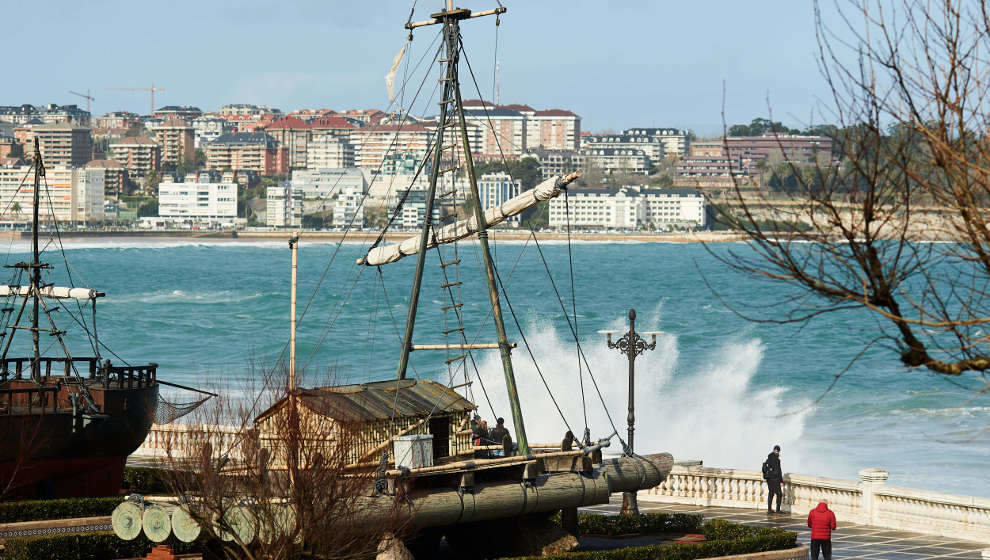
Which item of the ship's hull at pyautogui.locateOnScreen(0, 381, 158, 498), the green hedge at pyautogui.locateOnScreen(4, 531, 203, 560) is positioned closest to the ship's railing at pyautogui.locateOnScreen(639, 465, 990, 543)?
the ship's hull at pyautogui.locateOnScreen(0, 381, 158, 498)

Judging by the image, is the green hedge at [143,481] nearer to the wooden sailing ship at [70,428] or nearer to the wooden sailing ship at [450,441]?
the wooden sailing ship at [70,428]

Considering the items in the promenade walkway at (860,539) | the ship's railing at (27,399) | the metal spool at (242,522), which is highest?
the ship's railing at (27,399)

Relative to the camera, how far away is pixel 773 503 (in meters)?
27.0

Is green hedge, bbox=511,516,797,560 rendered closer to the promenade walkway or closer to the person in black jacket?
the promenade walkway

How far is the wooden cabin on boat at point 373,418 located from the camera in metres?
18.5

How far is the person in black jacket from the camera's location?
25875 mm

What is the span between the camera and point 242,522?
1728cm

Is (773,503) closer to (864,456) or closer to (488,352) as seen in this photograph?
(864,456)

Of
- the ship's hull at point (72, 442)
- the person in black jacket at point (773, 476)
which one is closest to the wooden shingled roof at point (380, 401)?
the ship's hull at point (72, 442)

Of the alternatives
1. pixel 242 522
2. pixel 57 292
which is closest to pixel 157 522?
pixel 242 522

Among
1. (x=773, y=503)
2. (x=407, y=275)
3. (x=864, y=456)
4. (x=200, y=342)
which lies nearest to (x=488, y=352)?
(x=200, y=342)

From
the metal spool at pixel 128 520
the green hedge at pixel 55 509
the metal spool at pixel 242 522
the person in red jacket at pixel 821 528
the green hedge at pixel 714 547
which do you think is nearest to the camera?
the metal spool at pixel 242 522

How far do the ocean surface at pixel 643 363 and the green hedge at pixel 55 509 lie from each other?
3065 millimetres

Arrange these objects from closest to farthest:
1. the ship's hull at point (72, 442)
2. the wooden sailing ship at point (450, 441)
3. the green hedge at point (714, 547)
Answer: the wooden sailing ship at point (450, 441)
the green hedge at point (714, 547)
the ship's hull at point (72, 442)
